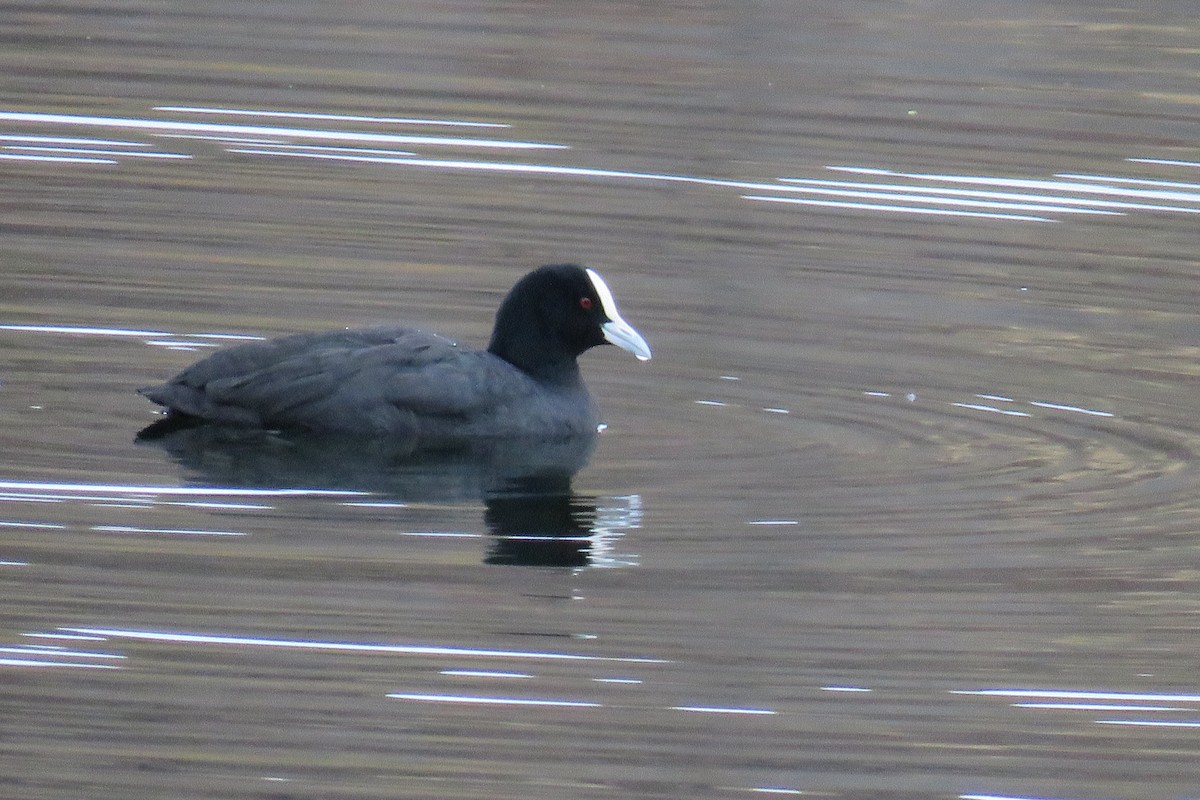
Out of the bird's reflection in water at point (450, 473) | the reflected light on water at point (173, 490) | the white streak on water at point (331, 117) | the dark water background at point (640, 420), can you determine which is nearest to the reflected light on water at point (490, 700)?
the dark water background at point (640, 420)

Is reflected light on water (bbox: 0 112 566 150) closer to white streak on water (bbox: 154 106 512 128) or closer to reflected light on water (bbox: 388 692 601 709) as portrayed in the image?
white streak on water (bbox: 154 106 512 128)

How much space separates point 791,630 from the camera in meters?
6.43

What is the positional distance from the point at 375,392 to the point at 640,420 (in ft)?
3.32

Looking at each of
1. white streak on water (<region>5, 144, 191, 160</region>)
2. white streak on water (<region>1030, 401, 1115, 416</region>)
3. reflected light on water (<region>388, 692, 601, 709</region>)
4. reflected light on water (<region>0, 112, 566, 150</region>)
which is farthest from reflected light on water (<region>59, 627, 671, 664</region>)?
reflected light on water (<region>0, 112, 566, 150</region>)

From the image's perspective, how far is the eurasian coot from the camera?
8.19 meters

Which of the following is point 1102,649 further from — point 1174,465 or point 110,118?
point 110,118

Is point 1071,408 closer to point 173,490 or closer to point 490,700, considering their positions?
point 173,490

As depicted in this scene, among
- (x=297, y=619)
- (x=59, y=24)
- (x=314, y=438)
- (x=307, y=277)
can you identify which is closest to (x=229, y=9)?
(x=59, y=24)

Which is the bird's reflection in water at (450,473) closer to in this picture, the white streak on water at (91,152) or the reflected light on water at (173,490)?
the reflected light on water at (173,490)

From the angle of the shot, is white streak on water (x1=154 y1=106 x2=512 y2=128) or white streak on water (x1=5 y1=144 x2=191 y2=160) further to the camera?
white streak on water (x1=154 y1=106 x2=512 y2=128)

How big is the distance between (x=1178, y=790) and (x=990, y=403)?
3.40 metres

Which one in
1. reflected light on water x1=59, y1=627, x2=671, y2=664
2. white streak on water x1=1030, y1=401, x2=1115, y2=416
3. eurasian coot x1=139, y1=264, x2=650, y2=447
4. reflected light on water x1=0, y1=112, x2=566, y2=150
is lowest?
reflected light on water x1=59, y1=627, x2=671, y2=664

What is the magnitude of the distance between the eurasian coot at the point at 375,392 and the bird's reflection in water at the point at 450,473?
64 mm

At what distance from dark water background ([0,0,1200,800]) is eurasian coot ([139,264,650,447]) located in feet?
0.76
